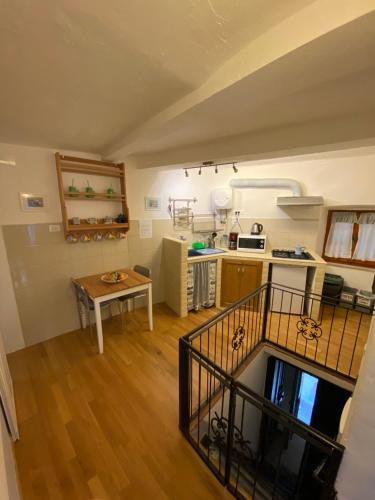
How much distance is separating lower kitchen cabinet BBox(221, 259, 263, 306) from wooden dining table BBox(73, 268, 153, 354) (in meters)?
1.27

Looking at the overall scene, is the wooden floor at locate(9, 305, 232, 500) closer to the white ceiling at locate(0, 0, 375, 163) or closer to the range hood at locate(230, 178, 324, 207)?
the white ceiling at locate(0, 0, 375, 163)

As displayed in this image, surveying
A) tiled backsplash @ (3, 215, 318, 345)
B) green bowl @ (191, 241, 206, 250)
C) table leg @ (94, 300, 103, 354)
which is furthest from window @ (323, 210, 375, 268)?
table leg @ (94, 300, 103, 354)

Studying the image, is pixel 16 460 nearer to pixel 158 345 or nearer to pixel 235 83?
pixel 158 345

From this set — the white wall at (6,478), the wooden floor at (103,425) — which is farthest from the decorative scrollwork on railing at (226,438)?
the white wall at (6,478)

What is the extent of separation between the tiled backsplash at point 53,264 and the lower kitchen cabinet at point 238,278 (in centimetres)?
122

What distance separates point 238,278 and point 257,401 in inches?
86.6

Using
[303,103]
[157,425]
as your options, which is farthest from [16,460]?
[303,103]

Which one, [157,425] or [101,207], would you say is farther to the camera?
[101,207]

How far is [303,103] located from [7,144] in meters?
2.71

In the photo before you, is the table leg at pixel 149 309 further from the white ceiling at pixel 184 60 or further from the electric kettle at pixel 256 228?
the electric kettle at pixel 256 228

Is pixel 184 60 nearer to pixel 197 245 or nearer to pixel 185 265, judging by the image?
pixel 185 265

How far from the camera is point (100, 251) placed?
289 cm

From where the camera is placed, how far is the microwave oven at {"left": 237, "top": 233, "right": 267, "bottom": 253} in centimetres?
335

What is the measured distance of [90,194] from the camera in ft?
8.50
